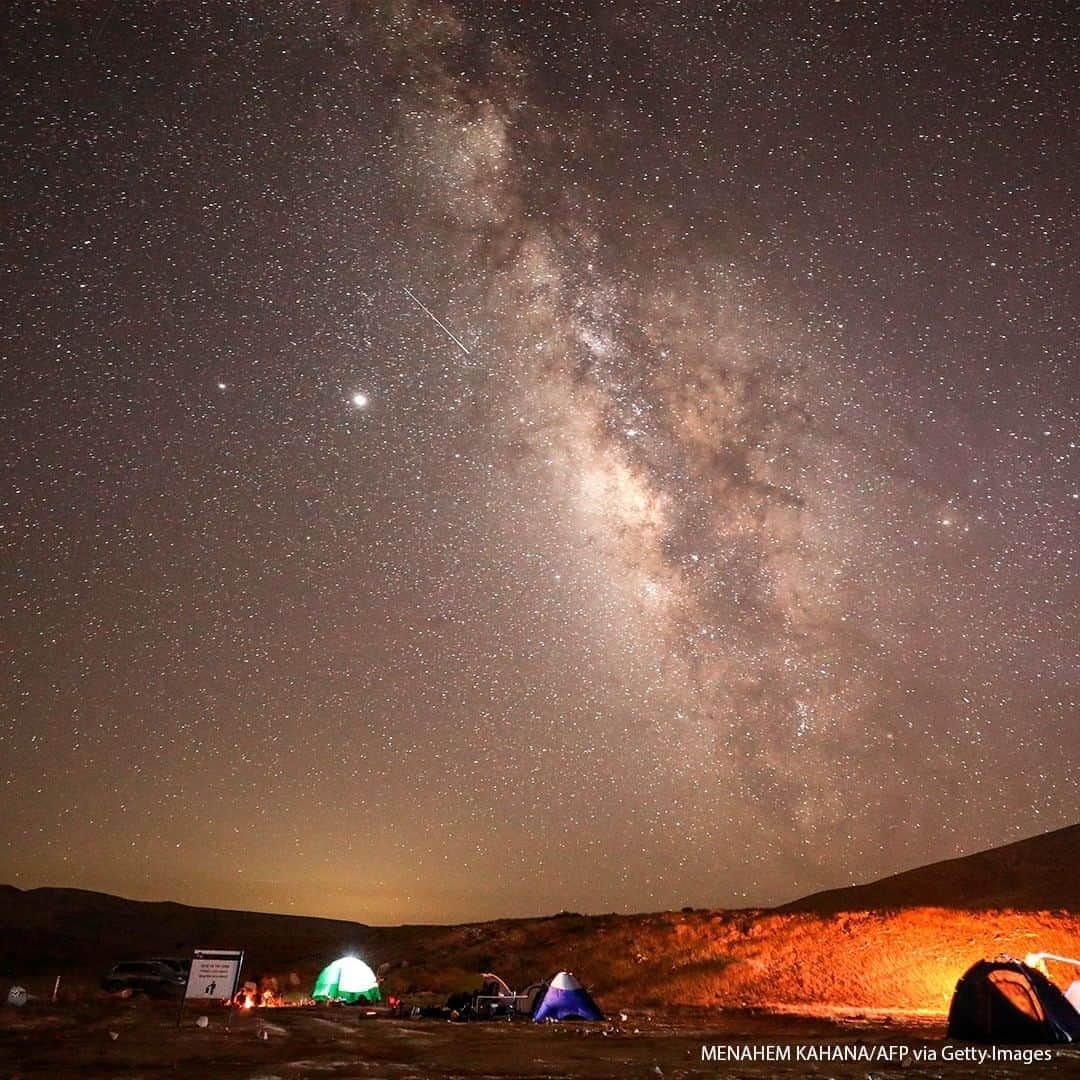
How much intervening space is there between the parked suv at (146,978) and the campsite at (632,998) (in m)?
0.61

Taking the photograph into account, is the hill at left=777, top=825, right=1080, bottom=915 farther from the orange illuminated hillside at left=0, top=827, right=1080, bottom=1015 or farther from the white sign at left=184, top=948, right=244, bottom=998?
the white sign at left=184, top=948, right=244, bottom=998

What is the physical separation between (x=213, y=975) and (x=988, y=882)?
53.4 metres

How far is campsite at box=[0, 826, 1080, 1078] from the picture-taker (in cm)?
1291

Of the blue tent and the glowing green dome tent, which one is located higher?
the glowing green dome tent

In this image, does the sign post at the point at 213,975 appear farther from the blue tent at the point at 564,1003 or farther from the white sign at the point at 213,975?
the blue tent at the point at 564,1003

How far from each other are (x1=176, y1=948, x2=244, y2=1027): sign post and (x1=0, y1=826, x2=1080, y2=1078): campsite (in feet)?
2.50

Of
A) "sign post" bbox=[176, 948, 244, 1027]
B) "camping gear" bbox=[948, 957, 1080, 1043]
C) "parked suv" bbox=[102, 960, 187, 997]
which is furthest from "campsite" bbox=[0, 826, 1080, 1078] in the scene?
"sign post" bbox=[176, 948, 244, 1027]

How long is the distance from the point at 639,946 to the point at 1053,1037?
62.9ft

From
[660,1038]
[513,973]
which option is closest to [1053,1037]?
[660,1038]

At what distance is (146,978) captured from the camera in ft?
87.7

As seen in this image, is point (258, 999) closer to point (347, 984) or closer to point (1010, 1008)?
point (347, 984)

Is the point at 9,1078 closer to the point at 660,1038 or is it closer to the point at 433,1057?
the point at 433,1057

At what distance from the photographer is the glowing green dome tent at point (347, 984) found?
26.6m

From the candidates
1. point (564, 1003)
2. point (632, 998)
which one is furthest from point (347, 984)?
point (632, 998)
